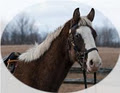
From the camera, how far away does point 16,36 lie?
1.34 m

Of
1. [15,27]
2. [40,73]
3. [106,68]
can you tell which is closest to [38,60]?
[40,73]

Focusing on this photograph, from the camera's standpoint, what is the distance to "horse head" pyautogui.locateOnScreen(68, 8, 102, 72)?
0.98 m

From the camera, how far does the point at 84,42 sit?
1.01 metres

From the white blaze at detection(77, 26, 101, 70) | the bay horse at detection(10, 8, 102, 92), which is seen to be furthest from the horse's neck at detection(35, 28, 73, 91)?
the white blaze at detection(77, 26, 101, 70)

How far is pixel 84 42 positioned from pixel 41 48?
21 cm

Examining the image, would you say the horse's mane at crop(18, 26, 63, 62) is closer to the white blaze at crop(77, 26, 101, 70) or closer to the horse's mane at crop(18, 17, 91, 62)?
the horse's mane at crop(18, 17, 91, 62)

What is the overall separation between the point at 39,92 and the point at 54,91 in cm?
7

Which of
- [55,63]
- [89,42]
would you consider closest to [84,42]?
[89,42]

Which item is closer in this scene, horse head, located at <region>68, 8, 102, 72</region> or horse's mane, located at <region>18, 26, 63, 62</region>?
horse head, located at <region>68, 8, 102, 72</region>

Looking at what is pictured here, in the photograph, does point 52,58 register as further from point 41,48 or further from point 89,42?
point 89,42

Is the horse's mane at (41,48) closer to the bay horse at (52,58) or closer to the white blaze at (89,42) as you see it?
the bay horse at (52,58)

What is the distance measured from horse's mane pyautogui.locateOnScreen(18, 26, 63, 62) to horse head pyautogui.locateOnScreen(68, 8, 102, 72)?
82mm

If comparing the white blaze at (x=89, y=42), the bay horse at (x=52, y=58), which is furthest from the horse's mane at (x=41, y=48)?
the white blaze at (x=89, y=42)

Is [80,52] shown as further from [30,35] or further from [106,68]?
[106,68]
